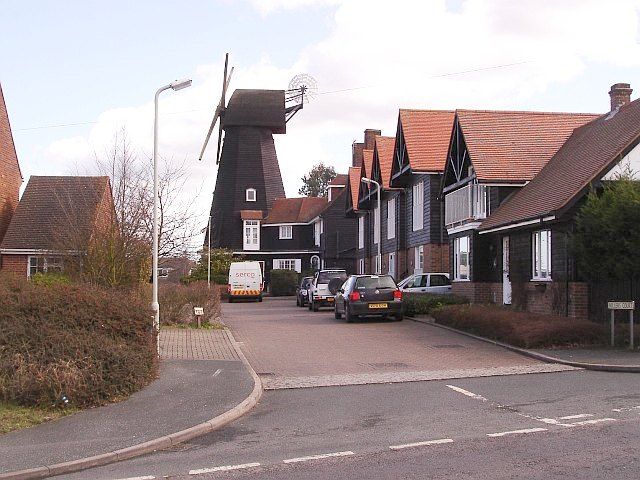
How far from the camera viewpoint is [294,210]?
2714 inches

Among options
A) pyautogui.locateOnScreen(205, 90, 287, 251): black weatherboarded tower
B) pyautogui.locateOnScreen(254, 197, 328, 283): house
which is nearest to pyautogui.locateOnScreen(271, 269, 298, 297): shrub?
pyautogui.locateOnScreen(254, 197, 328, 283): house

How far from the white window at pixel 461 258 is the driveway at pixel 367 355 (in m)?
5.28

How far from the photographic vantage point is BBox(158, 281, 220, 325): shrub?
24922 mm

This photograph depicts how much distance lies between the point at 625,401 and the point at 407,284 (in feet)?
71.4

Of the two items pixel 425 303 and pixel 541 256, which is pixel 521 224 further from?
pixel 425 303

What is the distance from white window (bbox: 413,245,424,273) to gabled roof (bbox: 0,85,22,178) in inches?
726

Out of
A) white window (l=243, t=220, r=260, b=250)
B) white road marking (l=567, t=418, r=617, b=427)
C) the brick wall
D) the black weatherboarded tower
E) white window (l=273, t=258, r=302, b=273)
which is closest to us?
white road marking (l=567, t=418, r=617, b=427)

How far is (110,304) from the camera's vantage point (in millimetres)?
Result: 13523

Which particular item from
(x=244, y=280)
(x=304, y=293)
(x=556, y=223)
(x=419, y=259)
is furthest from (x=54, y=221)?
(x=556, y=223)

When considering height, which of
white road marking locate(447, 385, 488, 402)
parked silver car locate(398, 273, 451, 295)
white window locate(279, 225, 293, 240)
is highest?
white window locate(279, 225, 293, 240)

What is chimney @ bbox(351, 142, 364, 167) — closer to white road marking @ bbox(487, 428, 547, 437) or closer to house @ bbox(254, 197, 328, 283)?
house @ bbox(254, 197, 328, 283)

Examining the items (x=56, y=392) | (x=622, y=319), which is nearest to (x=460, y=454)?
(x=56, y=392)

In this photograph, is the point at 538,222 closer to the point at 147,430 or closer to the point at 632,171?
the point at 632,171

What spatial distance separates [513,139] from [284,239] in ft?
129
